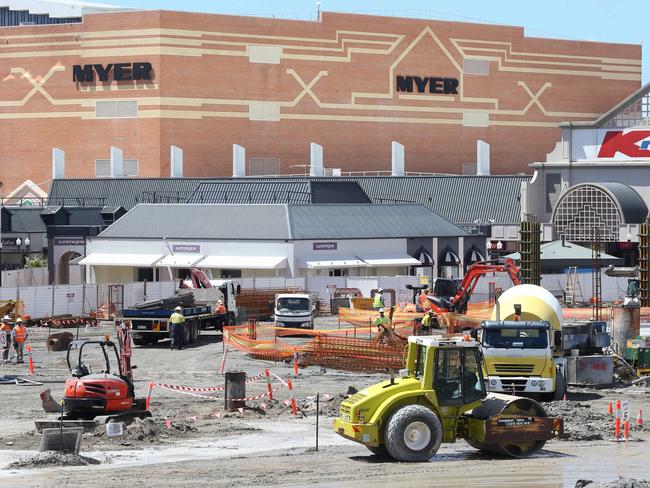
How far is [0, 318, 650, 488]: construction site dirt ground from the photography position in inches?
931

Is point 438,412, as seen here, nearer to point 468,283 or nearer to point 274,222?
point 468,283

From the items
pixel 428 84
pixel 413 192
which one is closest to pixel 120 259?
pixel 413 192

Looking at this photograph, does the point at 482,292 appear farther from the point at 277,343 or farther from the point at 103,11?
the point at 103,11


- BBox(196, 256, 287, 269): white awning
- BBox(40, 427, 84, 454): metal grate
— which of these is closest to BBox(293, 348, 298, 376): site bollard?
BBox(40, 427, 84, 454): metal grate

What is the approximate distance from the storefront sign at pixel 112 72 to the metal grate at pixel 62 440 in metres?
79.4

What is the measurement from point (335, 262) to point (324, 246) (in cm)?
130

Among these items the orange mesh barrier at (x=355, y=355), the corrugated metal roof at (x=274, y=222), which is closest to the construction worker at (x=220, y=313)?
the orange mesh barrier at (x=355, y=355)

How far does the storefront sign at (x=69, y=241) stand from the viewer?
85.5 metres

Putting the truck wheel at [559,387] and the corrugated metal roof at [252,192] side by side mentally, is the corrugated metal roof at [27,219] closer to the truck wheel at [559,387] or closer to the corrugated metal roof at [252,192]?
the corrugated metal roof at [252,192]

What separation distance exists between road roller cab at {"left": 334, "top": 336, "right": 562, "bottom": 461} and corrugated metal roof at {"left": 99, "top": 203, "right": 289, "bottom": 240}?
52.5 metres

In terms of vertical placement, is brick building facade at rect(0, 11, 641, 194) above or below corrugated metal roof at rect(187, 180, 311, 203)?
above

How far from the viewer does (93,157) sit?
105750 mm

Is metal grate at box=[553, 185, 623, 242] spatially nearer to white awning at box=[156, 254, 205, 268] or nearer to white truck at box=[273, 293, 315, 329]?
white awning at box=[156, 254, 205, 268]

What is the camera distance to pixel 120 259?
80.8 m
